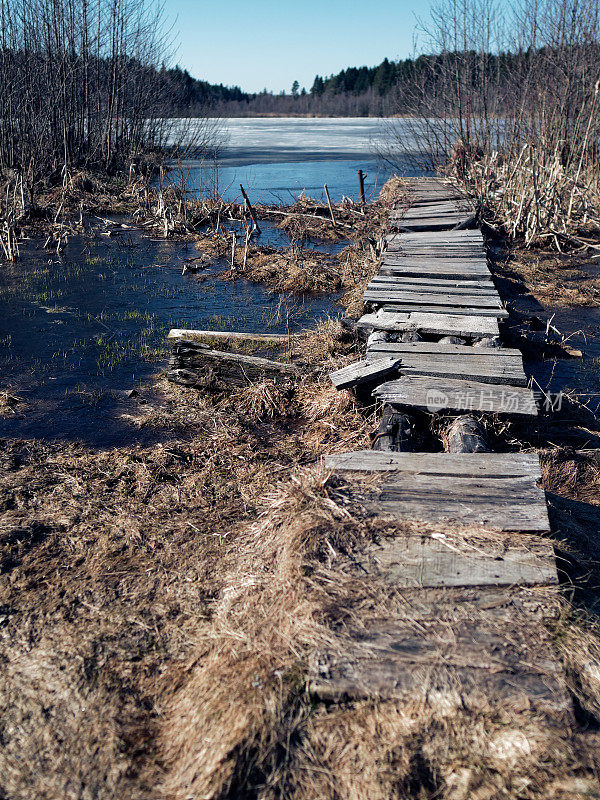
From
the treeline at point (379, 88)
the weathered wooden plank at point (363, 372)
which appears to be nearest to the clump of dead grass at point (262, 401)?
the weathered wooden plank at point (363, 372)

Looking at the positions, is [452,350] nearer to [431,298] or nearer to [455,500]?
[431,298]

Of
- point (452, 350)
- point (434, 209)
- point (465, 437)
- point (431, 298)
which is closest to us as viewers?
point (465, 437)

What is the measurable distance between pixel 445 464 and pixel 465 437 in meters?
0.70

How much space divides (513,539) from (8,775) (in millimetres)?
2085

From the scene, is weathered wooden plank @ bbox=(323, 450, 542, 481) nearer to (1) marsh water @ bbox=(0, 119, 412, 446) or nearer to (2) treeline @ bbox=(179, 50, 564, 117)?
(1) marsh water @ bbox=(0, 119, 412, 446)

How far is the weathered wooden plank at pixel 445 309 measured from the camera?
6219 mm

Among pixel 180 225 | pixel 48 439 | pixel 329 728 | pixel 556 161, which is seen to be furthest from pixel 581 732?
pixel 180 225

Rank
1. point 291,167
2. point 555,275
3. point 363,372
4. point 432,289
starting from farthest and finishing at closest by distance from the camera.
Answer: point 291,167 < point 555,275 < point 432,289 < point 363,372

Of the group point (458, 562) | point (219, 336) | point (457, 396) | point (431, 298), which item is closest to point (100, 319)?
point (219, 336)

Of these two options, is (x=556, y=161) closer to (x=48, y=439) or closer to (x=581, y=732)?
(x=48, y=439)

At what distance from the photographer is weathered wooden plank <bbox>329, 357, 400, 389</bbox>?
15.0ft

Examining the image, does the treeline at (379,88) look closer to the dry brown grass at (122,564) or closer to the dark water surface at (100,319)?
the dark water surface at (100,319)

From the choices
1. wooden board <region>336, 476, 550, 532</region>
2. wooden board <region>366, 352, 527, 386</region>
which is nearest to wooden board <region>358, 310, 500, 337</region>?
wooden board <region>366, 352, 527, 386</region>

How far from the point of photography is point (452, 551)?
2.70 meters
